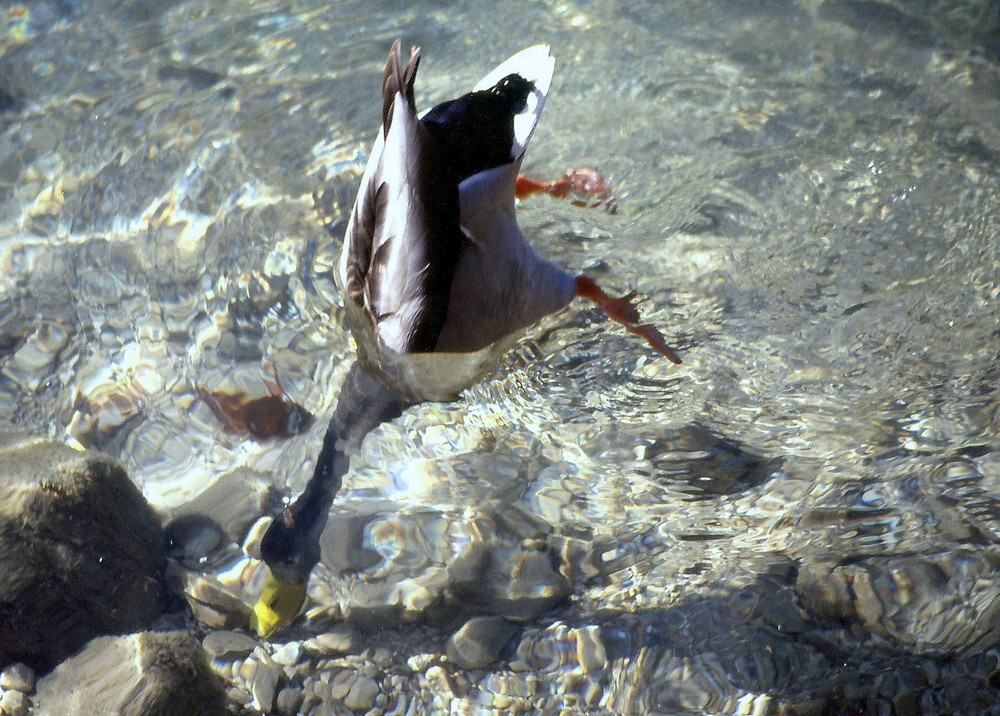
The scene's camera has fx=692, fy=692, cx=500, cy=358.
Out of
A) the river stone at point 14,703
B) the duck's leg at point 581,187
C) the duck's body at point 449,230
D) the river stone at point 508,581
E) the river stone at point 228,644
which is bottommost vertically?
the river stone at point 508,581

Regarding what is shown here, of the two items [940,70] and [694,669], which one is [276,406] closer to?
[694,669]

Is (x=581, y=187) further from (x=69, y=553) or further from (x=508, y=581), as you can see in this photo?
(x=69, y=553)

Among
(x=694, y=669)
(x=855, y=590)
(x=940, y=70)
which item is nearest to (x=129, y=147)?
(x=694, y=669)

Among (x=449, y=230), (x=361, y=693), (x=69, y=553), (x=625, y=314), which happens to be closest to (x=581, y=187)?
(x=625, y=314)

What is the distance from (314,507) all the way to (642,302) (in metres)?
1.48

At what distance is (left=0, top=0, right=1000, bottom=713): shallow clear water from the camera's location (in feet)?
7.33

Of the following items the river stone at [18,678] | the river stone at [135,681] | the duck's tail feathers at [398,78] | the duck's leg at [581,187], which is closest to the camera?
the duck's tail feathers at [398,78]

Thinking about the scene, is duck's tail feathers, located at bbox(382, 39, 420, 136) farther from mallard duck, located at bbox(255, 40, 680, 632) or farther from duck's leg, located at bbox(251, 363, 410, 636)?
duck's leg, located at bbox(251, 363, 410, 636)

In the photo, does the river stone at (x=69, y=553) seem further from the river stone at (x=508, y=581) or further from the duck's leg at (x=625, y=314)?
the duck's leg at (x=625, y=314)

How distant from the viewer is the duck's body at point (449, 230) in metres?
1.28

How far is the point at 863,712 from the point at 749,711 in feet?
1.02

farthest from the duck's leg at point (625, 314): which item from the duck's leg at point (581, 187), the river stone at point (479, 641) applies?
the river stone at point (479, 641)

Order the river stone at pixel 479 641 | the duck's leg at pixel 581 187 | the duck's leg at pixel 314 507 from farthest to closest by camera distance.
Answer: the duck's leg at pixel 581 187 < the duck's leg at pixel 314 507 < the river stone at pixel 479 641

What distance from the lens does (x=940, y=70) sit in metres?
3.91
